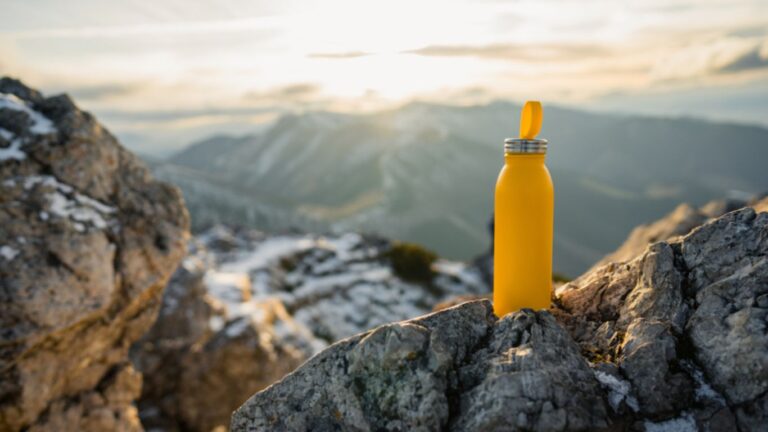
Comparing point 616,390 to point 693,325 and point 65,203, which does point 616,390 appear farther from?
point 65,203

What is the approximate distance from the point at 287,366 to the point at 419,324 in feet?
60.8

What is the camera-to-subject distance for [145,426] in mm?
17781

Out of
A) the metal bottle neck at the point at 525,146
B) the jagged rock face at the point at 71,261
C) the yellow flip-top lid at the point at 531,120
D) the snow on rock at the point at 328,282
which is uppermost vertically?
the yellow flip-top lid at the point at 531,120

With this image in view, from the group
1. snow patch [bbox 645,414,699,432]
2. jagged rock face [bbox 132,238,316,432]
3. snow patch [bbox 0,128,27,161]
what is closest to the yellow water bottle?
snow patch [bbox 645,414,699,432]

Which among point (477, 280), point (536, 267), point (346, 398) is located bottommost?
point (477, 280)

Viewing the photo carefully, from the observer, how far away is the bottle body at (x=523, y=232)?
5406 mm

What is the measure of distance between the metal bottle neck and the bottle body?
45 mm

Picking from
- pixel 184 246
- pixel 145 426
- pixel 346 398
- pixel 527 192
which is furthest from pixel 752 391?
pixel 145 426

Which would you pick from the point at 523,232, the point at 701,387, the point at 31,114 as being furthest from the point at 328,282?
the point at 701,387

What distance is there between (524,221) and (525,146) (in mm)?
844

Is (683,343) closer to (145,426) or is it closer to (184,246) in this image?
(184,246)

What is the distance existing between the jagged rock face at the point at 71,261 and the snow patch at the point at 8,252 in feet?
0.07

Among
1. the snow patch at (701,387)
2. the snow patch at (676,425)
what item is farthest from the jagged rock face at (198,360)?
the snow patch at (701,387)

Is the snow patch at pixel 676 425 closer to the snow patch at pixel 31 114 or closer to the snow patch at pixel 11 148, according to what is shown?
the snow patch at pixel 11 148
